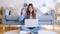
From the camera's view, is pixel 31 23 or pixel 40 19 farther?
pixel 40 19

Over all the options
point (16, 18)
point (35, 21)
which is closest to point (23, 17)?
point (35, 21)

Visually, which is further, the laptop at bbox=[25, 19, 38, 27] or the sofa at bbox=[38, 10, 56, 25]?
the sofa at bbox=[38, 10, 56, 25]

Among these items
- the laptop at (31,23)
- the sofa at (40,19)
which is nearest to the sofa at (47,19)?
the sofa at (40,19)

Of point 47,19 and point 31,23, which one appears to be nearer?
point 31,23

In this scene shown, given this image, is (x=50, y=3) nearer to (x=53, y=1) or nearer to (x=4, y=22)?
(x=53, y=1)

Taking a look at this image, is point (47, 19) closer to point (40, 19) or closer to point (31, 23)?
point (40, 19)

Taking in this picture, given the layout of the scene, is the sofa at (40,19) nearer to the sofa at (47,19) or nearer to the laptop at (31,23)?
the sofa at (47,19)

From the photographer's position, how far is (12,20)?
6.97 ft

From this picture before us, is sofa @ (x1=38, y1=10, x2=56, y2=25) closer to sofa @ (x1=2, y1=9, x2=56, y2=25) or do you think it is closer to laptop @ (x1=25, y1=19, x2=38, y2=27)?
sofa @ (x1=2, y1=9, x2=56, y2=25)

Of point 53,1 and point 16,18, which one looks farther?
point 53,1

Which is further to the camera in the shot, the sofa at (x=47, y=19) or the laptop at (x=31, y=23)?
the sofa at (x=47, y=19)

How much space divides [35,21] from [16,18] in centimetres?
57

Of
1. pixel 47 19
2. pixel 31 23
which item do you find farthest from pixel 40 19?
pixel 31 23

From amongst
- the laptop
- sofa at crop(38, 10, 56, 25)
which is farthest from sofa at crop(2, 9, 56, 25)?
the laptop
